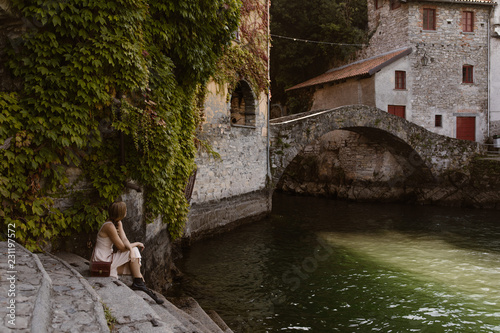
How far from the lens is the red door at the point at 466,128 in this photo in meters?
22.0

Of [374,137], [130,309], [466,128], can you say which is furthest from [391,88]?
[130,309]

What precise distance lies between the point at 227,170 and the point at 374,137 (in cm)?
928

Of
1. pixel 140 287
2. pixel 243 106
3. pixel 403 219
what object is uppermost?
pixel 243 106

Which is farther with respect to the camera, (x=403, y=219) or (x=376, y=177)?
(x=376, y=177)

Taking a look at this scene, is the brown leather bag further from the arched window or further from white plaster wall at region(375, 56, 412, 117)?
white plaster wall at region(375, 56, 412, 117)

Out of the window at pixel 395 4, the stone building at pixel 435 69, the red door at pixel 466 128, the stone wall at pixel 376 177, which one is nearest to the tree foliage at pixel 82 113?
the stone wall at pixel 376 177

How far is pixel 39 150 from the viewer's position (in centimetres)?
444

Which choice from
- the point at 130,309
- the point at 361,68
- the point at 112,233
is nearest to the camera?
the point at 130,309

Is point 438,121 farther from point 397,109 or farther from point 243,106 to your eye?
point 243,106

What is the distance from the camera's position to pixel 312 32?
23.5 m

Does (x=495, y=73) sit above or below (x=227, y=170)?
above

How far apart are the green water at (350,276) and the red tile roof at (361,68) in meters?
8.65

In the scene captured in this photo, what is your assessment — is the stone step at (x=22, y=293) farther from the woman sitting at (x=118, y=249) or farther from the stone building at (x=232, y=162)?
the stone building at (x=232, y=162)

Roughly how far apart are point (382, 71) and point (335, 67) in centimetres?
448
